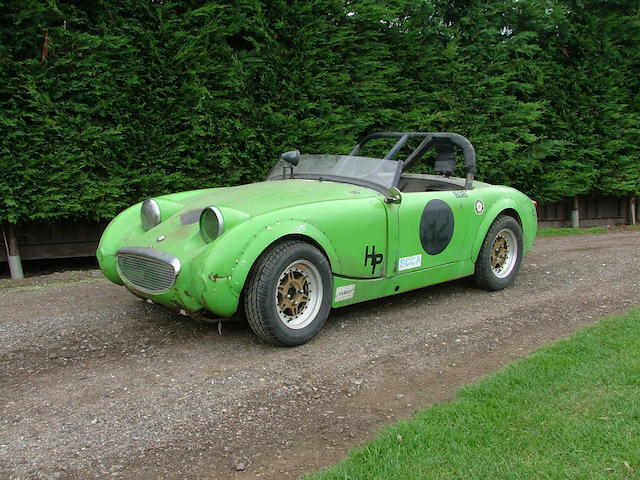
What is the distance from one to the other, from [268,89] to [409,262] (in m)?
3.82

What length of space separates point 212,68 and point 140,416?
5145mm

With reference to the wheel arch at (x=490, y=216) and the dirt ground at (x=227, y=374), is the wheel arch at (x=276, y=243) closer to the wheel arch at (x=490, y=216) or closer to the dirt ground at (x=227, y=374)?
the dirt ground at (x=227, y=374)

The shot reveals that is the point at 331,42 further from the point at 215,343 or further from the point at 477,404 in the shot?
the point at 477,404

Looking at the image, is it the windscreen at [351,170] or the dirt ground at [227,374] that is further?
the windscreen at [351,170]

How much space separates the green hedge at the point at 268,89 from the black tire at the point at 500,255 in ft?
9.83

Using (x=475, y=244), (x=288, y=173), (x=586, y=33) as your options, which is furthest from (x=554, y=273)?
(x=586, y=33)

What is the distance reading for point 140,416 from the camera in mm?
3082

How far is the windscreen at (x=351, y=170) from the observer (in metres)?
4.97

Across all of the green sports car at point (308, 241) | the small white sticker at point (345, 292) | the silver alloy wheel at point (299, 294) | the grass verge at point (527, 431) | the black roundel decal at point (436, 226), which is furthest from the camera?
the black roundel decal at point (436, 226)

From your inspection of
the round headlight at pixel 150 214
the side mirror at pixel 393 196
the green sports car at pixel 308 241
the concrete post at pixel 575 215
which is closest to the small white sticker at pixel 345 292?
the green sports car at pixel 308 241

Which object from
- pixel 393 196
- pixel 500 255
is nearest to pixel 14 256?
pixel 393 196

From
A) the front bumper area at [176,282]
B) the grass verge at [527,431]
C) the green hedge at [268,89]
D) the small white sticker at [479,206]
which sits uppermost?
the green hedge at [268,89]

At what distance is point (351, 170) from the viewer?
514cm

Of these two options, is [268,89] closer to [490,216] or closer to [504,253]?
[490,216]
